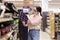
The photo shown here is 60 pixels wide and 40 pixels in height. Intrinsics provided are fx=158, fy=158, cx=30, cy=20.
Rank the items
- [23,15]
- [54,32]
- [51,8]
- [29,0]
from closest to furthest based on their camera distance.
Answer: [29,0] → [23,15] → [54,32] → [51,8]

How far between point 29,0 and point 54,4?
34.4 ft

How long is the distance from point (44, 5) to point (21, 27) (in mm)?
8230

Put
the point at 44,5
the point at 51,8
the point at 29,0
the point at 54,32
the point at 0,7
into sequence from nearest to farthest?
the point at 0,7, the point at 29,0, the point at 54,32, the point at 44,5, the point at 51,8

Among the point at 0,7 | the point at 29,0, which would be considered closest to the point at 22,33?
the point at 29,0

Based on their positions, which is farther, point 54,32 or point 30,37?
point 54,32

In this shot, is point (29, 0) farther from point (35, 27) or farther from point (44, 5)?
point (44, 5)

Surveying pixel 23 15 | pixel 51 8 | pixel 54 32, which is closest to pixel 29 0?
pixel 23 15

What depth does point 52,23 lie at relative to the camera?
8.99m

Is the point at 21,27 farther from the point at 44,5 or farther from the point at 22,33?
the point at 44,5

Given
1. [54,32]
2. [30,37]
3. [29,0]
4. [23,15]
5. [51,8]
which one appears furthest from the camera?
[51,8]

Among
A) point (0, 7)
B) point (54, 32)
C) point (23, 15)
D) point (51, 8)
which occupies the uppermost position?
point (0, 7)

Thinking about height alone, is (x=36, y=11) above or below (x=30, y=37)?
above

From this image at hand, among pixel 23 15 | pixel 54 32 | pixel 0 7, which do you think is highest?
pixel 0 7

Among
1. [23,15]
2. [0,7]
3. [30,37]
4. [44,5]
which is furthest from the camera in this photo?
[44,5]
